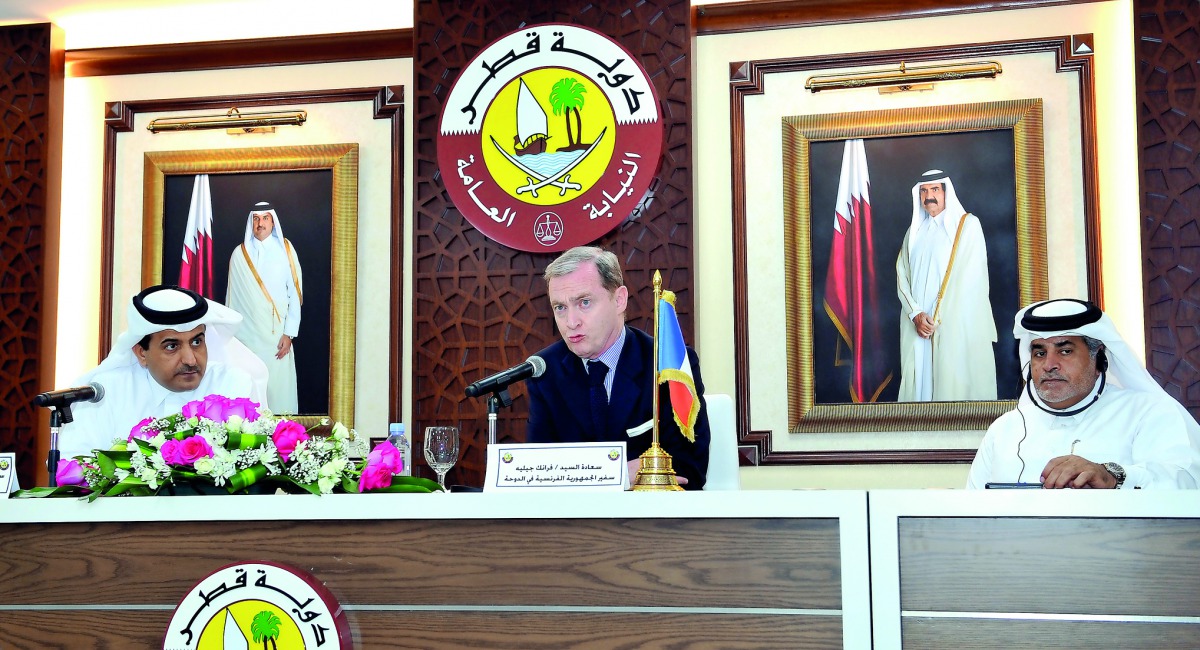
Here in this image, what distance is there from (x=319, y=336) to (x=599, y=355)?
1.86 m

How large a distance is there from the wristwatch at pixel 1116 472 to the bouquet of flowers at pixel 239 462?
1715mm

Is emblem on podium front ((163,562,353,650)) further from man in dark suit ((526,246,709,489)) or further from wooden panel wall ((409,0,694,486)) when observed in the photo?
wooden panel wall ((409,0,694,486))

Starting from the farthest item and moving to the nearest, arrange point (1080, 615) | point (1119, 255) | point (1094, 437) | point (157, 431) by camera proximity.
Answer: point (1119, 255) < point (1094, 437) < point (157, 431) < point (1080, 615)

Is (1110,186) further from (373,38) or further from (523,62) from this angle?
(373,38)

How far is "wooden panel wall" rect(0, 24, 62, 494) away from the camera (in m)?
4.76

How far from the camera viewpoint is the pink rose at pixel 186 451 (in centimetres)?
230

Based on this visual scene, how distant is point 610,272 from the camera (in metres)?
3.31

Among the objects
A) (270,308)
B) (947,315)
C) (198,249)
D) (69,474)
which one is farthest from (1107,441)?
(198,249)

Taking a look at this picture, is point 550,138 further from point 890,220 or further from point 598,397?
point 598,397

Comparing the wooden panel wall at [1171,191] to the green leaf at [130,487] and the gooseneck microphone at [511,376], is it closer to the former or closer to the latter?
the gooseneck microphone at [511,376]

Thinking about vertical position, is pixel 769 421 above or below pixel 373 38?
below

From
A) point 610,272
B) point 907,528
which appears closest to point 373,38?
point 610,272

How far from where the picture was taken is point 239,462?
2.34 meters

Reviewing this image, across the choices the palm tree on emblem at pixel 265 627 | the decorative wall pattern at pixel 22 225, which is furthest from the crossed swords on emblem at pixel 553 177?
the palm tree on emblem at pixel 265 627
